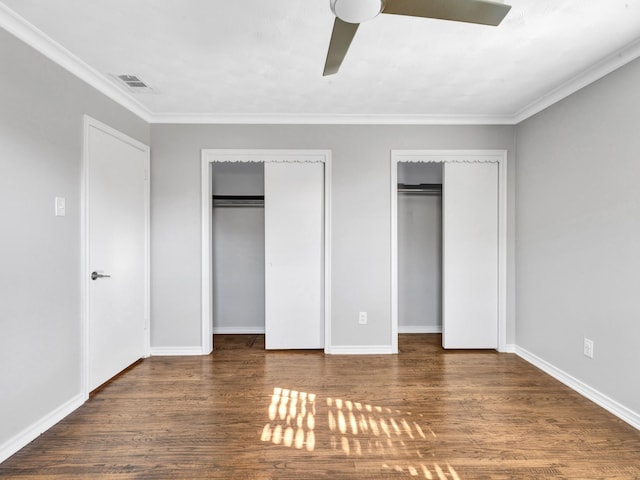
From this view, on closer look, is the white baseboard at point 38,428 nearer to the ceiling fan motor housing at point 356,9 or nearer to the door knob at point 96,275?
the door knob at point 96,275

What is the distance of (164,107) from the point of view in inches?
124

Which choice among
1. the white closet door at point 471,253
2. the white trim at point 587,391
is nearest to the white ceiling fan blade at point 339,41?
the white closet door at point 471,253

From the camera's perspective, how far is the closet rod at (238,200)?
164 inches

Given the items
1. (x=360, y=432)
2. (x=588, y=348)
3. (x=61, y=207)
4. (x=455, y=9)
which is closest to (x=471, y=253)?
(x=588, y=348)

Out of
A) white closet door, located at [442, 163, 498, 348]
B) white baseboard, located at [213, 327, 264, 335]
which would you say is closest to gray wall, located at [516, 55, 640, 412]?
white closet door, located at [442, 163, 498, 348]

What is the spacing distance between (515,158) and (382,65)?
193 centimetres

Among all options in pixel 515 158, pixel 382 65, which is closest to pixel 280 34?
pixel 382 65

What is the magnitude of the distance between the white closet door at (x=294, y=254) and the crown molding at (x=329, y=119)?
445 mm

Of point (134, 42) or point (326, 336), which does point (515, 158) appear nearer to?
point (326, 336)

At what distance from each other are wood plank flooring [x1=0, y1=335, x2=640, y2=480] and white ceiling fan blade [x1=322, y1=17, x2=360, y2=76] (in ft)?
7.16

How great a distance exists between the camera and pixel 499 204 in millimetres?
3459

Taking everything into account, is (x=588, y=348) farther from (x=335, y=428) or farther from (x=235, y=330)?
(x=235, y=330)

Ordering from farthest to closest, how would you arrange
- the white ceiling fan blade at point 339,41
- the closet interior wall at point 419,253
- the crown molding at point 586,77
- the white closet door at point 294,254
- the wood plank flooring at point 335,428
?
1. the closet interior wall at point 419,253
2. the white closet door at point 294,254
3. the crown molding at point 586,77
4. the wood plank flooring at point 335,428
5. the white ceiling fan blade at point 339,41

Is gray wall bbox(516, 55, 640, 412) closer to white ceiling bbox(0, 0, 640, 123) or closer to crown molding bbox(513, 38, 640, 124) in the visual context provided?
crown molding bbox(513, 38, 640, 124)
